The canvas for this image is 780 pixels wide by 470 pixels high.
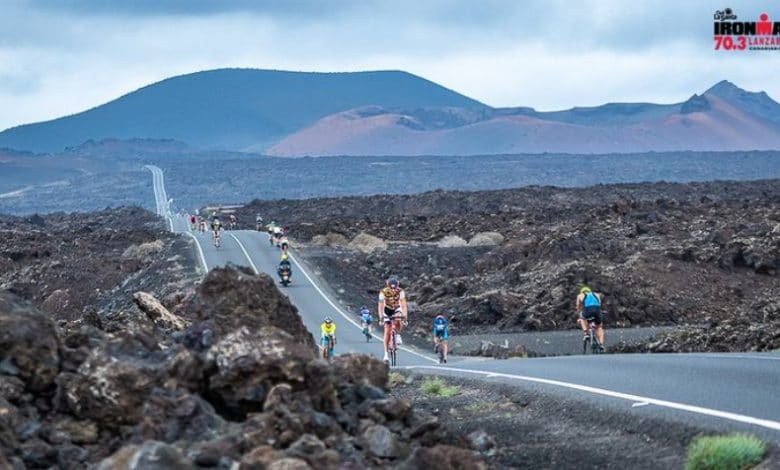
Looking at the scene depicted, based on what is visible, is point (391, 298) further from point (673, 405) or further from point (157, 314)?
point (673, 405)

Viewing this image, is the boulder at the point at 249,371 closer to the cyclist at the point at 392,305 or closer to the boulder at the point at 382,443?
the boulder at the point at 382,443

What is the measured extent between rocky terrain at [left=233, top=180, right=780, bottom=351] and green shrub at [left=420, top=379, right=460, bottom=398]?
10.3 meters

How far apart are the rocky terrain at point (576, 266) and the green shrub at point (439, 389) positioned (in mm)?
10305

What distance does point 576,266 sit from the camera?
49656 millimetres

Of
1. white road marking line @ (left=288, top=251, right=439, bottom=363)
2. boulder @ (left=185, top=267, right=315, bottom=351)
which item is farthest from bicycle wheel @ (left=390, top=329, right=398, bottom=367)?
boulder @ (left=185, top=267, right=315, bottom=351)

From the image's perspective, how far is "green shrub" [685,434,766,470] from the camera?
8305mm

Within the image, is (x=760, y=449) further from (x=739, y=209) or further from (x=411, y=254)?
(x=739, y=209)

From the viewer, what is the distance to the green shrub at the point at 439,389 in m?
16.1

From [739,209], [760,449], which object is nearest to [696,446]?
[760,449]

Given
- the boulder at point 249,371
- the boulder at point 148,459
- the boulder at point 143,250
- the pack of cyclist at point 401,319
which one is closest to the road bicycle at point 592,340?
the pack of cyclist at point 401,319

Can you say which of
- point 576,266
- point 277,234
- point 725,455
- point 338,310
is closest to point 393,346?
point 725,455

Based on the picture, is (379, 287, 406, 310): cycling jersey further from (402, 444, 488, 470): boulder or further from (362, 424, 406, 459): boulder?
(402, 444, 488, 470): boulder

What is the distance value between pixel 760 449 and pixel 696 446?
18.8 inches

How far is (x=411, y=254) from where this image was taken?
232 ft
